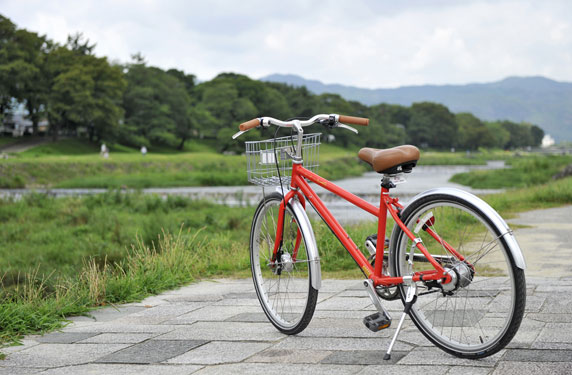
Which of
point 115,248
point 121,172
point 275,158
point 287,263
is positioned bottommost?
point 115,248

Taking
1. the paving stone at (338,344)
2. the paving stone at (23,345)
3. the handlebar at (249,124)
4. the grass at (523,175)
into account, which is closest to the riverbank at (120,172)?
the grass at (523,175)

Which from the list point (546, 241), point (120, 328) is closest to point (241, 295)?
point (120, 328)

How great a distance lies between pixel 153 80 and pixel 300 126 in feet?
233

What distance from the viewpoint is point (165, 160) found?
48688 mm

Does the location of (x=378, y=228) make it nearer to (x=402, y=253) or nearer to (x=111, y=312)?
(x=402, y=253)

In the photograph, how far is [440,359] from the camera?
325cm

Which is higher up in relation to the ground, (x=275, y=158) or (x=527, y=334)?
(x=275, y=158)

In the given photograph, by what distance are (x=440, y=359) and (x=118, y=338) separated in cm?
190

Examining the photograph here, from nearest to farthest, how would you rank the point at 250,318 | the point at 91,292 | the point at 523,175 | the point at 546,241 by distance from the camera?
the point at 250,318 → the point at 91,292 → the point at 546,241 → the point at 523,175

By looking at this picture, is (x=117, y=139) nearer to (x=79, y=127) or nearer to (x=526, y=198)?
(x=79, y=127)

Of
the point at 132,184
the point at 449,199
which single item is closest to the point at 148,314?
the point at 449,199

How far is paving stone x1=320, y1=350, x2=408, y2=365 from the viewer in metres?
3.26

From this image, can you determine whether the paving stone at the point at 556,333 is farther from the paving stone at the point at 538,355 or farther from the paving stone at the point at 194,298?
the paving stone at the point at 194,298

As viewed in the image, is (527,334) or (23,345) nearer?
(527,334)
